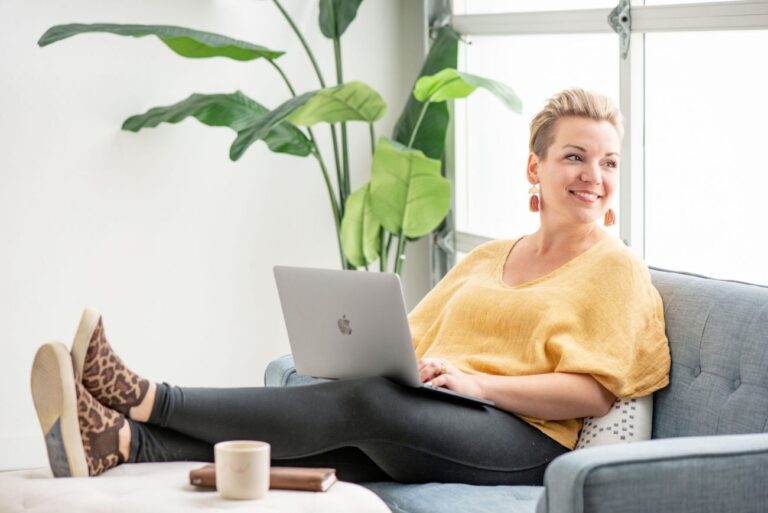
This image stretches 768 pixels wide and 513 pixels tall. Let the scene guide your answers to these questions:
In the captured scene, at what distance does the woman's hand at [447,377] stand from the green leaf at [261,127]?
1.25m

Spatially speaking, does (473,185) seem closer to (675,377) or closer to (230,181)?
(230,181)

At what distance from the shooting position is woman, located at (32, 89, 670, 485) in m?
2.07

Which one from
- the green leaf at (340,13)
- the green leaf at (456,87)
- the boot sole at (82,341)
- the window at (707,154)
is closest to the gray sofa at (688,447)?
the window at (707,154)

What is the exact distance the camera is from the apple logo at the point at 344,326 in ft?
7.55

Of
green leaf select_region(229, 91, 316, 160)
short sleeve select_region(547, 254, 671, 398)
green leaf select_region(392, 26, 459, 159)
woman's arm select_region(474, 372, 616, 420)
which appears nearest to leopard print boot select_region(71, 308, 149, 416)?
woman's arm select_region(474, 372, 616, 420)

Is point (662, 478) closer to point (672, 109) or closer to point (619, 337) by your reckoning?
point (619, 337)

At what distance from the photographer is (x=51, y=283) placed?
3.97 metres

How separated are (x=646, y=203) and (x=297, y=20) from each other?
5.56 ft

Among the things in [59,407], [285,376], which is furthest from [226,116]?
[59,407]

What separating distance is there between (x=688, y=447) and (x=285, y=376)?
3.94ft

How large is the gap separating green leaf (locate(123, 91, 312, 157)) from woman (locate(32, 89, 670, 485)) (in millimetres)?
1385

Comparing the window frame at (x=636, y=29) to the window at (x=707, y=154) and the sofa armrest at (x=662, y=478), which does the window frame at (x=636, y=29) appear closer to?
the window at (x=707, y=154)

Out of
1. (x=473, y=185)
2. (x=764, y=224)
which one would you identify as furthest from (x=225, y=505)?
(x=473, y=185)

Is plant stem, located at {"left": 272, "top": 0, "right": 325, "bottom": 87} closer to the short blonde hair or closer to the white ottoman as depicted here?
the short blonde hair
